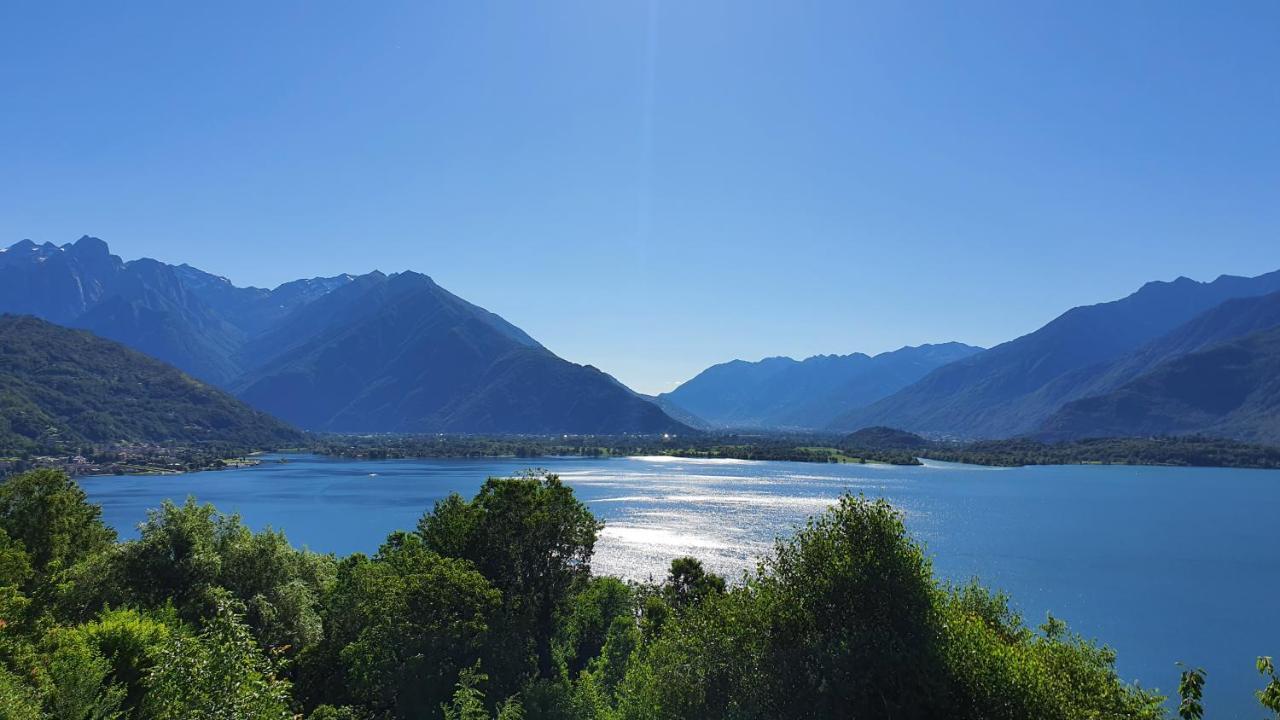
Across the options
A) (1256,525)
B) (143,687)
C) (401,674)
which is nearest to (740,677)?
(401,674)

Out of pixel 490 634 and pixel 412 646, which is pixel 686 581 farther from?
pixel 412 646

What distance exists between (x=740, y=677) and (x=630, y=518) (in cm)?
12328

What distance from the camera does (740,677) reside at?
25.5 m

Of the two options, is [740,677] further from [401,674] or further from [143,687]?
[143,687]

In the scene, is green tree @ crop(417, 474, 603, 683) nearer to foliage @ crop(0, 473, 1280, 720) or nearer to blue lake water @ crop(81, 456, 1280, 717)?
foliage @ crop(0, 473, 1280, 720)

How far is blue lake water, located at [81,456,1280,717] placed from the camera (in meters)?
74.3

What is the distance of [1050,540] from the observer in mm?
126062

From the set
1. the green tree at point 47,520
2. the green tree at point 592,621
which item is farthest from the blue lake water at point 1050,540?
the green tree at point 47,520

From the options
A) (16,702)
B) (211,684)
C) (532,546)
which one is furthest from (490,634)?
(16,702)

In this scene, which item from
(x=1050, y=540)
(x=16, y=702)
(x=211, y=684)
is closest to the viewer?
(x=211, y=684)

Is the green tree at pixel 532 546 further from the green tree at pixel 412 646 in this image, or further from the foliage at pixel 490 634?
the green tree at pixel 412 646

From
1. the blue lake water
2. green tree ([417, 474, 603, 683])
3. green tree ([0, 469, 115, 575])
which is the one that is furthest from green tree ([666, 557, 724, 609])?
green tree ([0, 469, 115, 575])

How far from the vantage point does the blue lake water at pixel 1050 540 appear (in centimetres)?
7431

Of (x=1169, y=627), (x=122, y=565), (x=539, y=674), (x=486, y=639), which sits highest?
(x=122, y=565)
